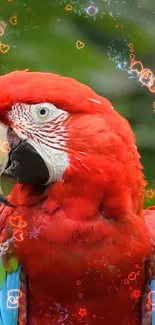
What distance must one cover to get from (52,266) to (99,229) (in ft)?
0.24

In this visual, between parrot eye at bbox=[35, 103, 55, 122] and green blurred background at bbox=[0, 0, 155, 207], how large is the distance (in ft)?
0.32

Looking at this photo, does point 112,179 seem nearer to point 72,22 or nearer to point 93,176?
point 93,176

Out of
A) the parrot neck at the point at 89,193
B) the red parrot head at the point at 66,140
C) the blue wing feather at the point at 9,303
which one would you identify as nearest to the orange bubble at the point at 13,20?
the red parrot head at the point at 66,140

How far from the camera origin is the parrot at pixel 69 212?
56cm

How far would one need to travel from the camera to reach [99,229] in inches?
23.2

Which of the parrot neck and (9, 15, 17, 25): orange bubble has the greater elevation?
(9, 15, 17, 25): orange bubble

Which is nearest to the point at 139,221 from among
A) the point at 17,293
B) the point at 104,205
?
the point at 104,205

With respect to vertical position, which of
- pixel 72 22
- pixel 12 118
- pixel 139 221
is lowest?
pixel 139 221

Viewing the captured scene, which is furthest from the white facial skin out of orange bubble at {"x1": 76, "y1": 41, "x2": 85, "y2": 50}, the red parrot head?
orange bubble at {"x1": 76, "y1": 41, "x2": 85, "y2": 50}

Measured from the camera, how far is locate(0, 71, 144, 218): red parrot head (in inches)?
21.9

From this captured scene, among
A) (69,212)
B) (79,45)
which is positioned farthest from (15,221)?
(79,45)

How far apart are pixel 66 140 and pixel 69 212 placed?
0.28 ft

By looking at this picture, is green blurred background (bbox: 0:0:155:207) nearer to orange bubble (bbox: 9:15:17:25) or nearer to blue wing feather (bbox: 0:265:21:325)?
orange bubble (bbox: 9:15:17:25)

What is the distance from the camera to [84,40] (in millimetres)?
655
